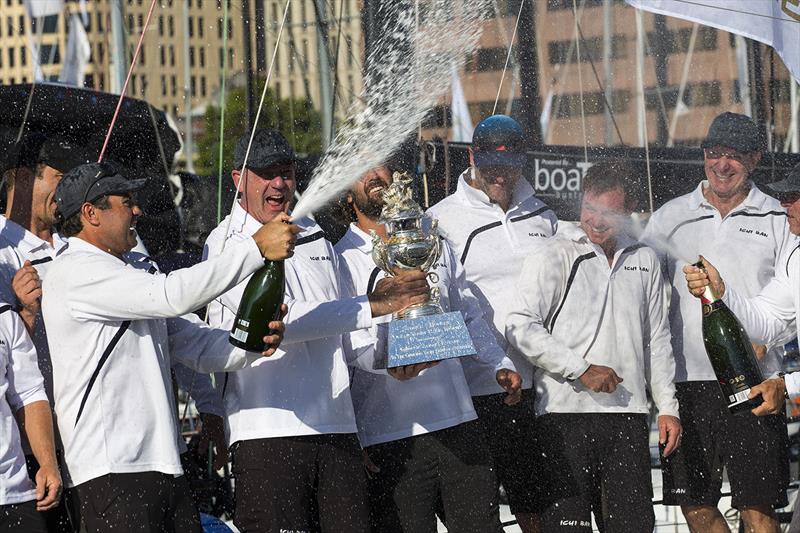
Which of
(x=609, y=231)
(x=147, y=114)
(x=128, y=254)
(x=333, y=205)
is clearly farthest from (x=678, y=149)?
(x=128, y=254)

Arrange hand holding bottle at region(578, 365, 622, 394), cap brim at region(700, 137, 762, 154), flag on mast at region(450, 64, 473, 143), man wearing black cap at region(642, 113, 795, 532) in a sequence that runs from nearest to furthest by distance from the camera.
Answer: hand holding bottle at region(578, 365, 622, 394)
man wearing black cap at region(642, 113, 795, 532)
cap brim at region(700, 137, 762, 154)
flag on mast at region(450, 64, 473, 143)

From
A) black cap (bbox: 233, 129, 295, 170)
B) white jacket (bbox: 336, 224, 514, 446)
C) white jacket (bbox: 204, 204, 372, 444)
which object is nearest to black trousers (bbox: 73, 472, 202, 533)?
white jacket (bbox: 204, 204, 372, 444)

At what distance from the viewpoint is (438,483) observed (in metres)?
4.90

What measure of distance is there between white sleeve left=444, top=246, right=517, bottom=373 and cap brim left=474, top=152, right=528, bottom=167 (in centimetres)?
56

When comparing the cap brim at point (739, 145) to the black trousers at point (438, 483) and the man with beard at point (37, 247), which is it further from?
the man with beard at point (37, 247)

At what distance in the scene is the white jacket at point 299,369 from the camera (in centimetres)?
448

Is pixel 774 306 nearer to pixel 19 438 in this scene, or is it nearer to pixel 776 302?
pixel 776 302

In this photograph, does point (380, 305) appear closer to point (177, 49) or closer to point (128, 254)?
point (128, 254)

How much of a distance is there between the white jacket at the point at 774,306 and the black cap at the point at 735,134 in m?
0.53

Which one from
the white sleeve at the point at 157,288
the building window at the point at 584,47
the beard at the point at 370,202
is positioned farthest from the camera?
the building window at the point at 584,47

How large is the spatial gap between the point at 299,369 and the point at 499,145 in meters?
1.52

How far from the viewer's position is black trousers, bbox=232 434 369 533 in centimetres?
454

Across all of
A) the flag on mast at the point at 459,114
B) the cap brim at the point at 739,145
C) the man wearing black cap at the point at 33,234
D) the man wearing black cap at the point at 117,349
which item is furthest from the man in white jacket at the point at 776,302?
the man wearing black cap at the point at 33,234

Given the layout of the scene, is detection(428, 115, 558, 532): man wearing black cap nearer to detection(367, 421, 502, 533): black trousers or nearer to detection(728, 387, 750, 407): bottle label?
detection(367, 421, 502, 533): black trousers
